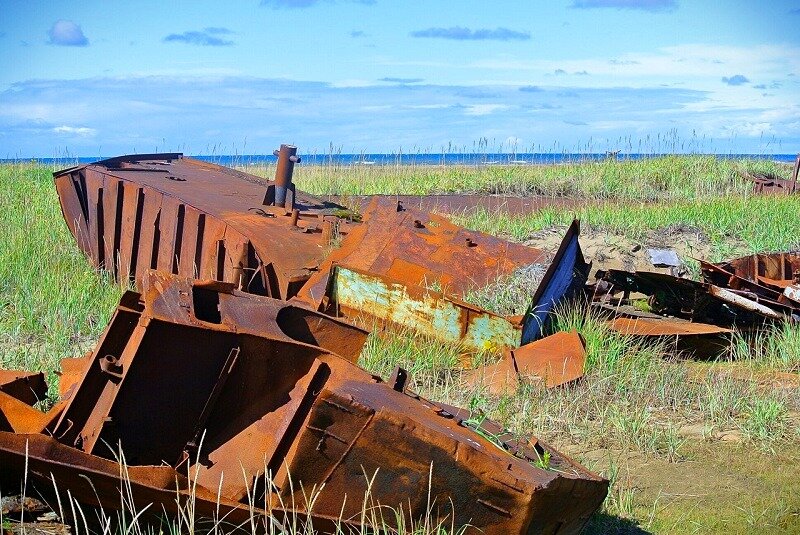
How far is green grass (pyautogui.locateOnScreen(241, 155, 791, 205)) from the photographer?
17.8 m

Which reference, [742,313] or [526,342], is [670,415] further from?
[742,313]

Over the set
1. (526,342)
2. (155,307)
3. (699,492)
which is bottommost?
(699,492)

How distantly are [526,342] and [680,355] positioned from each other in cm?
185

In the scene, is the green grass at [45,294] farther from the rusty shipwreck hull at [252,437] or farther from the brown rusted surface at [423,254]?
the rusty shipwreck hull at [252,437]

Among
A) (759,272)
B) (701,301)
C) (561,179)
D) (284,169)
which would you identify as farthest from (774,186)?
(284,169)

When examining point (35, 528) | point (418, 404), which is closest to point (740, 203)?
point (418, 404)

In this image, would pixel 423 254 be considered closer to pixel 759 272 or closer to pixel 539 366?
pixel 539 366

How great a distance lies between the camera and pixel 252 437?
3.65 metres

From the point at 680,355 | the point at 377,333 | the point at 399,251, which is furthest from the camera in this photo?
the point at 680,355

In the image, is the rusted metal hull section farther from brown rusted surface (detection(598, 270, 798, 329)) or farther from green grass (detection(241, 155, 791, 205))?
green grass (detection(241, 155, 791, 205))

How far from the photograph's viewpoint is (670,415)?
638cm

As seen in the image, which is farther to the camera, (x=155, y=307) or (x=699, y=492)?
(x=699, y=492)

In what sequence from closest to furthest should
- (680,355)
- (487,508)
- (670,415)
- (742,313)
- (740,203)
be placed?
(487,508) → (670,415) → (680,355) → (742,313) → (740,203)

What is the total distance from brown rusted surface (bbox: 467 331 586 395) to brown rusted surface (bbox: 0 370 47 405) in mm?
2847
